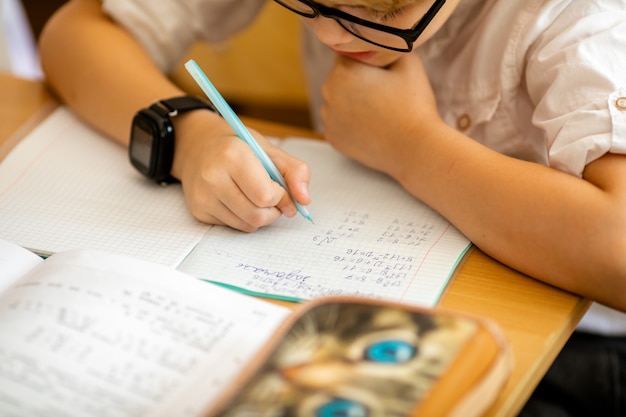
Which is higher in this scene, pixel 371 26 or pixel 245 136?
pixel 371 26

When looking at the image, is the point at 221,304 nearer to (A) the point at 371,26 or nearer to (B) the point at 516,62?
(A) the point at 371,26

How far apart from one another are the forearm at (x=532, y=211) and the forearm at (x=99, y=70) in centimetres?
36

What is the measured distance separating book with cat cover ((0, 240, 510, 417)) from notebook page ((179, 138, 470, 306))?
0.06 meters

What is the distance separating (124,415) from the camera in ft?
1.84

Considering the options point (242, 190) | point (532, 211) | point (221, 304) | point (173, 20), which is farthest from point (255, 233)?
point (173, 20)

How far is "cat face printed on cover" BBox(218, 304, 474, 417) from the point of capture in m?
0.51

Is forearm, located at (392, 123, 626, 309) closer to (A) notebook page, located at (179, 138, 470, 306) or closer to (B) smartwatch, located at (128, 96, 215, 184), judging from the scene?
(A) notebook page, located at (179, 138, 470, 306)

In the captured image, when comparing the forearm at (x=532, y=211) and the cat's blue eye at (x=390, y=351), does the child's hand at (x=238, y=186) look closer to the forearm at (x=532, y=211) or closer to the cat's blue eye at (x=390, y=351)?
the forearm at (x=532, y=211)

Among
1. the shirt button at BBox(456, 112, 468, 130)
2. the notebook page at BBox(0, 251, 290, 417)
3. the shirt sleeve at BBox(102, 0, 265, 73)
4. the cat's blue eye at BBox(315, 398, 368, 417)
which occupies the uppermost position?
the shirt sleeve at BBox(102, 0, 265, 73)

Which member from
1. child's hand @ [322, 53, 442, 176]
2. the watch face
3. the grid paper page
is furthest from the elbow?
the watch face

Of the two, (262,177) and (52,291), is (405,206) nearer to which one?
(262,177)

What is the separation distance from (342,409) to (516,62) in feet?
1.64

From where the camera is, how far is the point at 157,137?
2.89 ft

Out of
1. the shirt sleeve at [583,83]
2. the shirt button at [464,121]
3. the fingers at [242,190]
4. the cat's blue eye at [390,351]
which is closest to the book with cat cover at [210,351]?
the cat's blue eye at [390,351]
